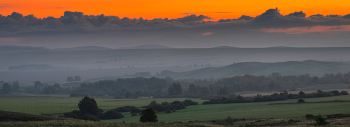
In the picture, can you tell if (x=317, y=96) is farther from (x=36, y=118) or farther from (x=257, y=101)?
(x=36, y=118)

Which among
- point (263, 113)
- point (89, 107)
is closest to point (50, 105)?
point (89, 107)

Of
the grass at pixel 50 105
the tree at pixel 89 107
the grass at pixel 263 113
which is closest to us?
the grass at pixel 263 113

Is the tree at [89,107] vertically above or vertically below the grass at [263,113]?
above

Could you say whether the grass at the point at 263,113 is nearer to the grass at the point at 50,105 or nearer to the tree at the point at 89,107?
the tree at the point at 89,107

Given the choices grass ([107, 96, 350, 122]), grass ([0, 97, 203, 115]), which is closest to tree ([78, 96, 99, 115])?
grass ([0, 97, 203, 115])

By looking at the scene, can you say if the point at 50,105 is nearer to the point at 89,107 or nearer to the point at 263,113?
the point at 89,107

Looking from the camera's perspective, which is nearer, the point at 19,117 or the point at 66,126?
the point at 66,126

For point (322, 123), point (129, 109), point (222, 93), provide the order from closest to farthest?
point (322, 123)
point (129, 109)
point (222, 93)

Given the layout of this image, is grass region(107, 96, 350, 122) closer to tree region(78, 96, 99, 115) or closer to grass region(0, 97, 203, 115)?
tree region(78, 96, 99, 115)

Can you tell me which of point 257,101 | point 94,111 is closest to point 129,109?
point 94,111

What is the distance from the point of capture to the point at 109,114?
92.9 m

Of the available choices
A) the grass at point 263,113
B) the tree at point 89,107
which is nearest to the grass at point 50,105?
the tree at point 89,107

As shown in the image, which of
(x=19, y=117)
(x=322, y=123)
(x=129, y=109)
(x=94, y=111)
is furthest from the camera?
(x=129, y=109)

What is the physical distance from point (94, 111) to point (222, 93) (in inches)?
3834
